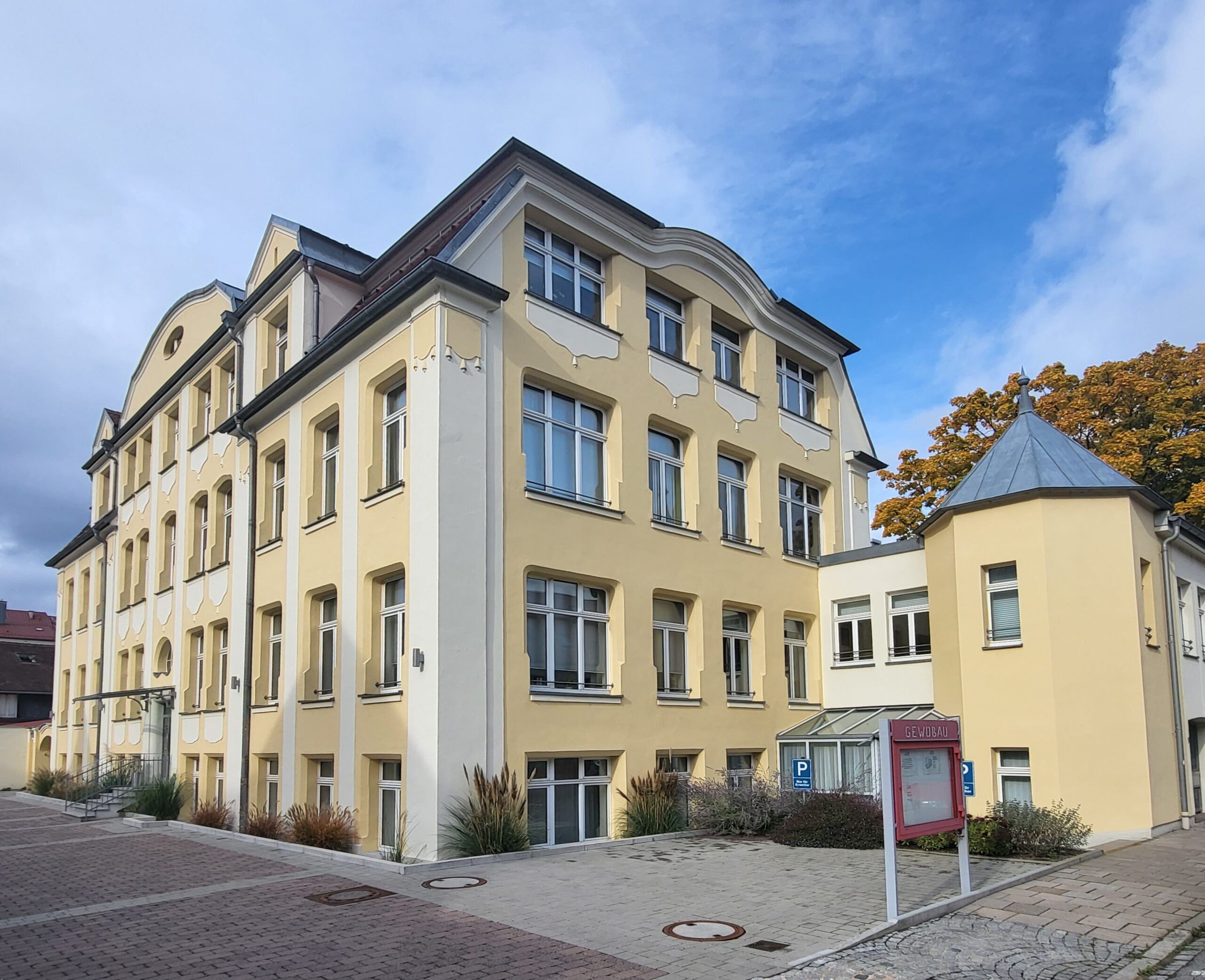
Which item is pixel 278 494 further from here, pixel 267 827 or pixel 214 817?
pixel 267 827

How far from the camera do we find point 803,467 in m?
23.2

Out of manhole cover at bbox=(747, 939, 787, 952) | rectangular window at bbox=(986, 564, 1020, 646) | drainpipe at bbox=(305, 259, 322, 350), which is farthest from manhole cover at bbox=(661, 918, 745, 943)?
drainpipe at bbox=(305, 259, 322, 350)

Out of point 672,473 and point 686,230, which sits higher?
point 686,230

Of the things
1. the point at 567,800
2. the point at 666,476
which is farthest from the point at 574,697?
the point at 666,476

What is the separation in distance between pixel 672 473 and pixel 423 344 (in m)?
6.26

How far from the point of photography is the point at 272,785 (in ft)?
64.2

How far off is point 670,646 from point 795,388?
801cm

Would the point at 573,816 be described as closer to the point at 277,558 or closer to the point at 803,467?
the point at 277,558

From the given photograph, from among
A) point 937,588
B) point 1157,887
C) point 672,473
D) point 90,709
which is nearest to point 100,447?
point 90,709

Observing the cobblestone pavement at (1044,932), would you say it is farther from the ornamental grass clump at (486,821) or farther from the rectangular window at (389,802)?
the rectangular window at (389,802)

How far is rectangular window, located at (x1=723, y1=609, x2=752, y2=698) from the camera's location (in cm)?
2011

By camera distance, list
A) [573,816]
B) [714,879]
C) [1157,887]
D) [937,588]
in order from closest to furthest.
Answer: [1157,887], [714,879], [573,816], [937,588]

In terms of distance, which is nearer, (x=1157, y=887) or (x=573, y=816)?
(x=1157, y=887)

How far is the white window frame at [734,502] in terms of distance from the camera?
2080cm
